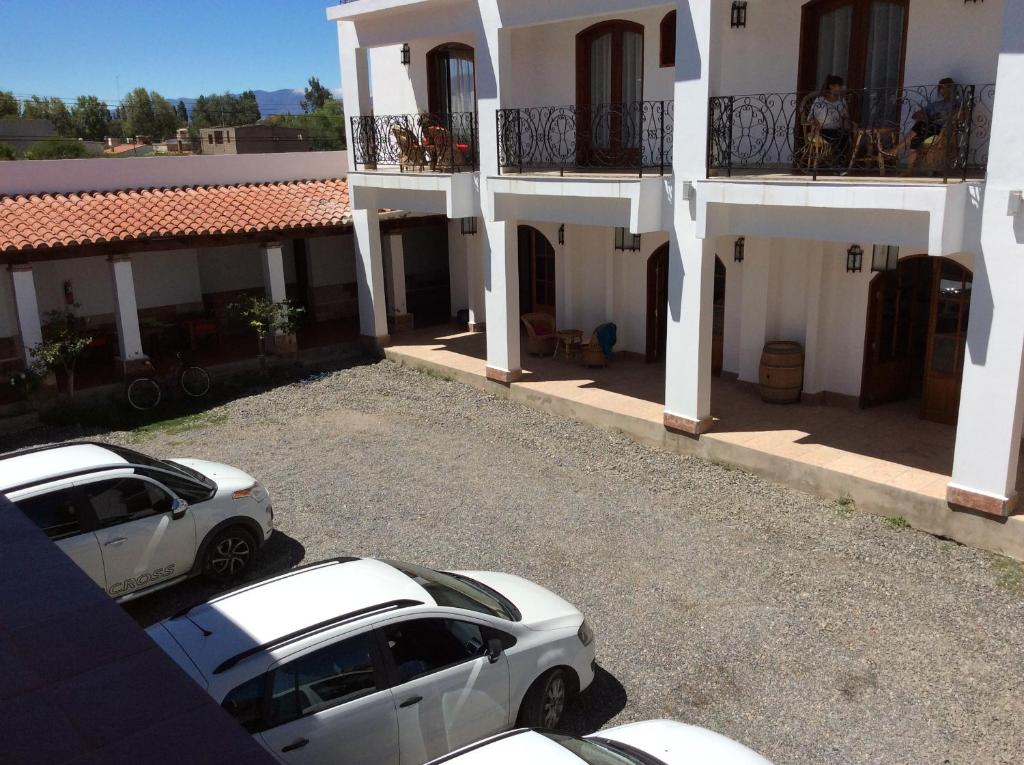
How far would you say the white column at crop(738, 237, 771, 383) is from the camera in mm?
13469

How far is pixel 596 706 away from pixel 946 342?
806 centimetres

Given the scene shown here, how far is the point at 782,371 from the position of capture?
13172mm

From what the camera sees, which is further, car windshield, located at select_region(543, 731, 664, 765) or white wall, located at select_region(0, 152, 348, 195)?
white wall, located at select_region(0, 152, 348, 195)

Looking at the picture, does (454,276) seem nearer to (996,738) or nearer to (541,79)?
(541,79)

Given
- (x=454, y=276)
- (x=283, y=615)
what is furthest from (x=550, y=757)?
(x=454, y=276)

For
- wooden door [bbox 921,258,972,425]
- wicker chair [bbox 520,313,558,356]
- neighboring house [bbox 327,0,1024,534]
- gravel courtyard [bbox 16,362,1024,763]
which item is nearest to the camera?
gravel courtyard [bbox 16,362,1024,763]

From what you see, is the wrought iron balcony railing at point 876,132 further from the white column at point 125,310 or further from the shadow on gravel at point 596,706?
the white column at point 125,310

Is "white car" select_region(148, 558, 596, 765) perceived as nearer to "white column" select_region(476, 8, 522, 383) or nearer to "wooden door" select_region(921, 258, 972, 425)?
"wooden door" select_region(921, 258, 972, 425)

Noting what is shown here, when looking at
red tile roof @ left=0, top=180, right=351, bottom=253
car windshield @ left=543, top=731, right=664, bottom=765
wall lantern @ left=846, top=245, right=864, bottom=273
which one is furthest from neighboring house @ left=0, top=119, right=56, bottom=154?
car windshield @ left=543, top=731, right=664, bottom=765

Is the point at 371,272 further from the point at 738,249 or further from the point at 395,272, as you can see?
the point at 738,249

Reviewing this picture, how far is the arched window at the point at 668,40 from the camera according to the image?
1362 centimetres

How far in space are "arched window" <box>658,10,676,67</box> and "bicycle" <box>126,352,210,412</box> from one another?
382 inches

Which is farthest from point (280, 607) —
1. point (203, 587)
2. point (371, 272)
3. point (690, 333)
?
point (371, 272)

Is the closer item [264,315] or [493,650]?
[493,650]
